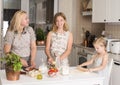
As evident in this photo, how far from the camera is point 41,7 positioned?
16.6 feet

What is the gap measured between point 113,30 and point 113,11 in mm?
664

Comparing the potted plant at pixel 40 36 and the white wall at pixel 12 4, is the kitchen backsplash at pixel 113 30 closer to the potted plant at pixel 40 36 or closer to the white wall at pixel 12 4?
the potted plant at pixel 40 36

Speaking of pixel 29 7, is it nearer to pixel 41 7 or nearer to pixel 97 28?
pixel 41 7

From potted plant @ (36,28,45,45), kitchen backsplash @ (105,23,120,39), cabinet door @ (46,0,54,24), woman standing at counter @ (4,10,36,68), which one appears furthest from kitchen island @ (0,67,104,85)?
cabinet door @ (46,0,54,24)

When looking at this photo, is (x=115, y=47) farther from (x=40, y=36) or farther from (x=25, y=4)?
(x=25, y=4)

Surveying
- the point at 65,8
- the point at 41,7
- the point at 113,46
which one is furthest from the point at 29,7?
the point at 113,46

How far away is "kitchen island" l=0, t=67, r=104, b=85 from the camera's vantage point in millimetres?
2067

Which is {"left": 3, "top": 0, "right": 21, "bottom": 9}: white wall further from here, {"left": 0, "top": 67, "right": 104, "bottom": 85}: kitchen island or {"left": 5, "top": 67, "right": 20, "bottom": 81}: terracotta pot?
{"left": 5, "top": 67, "right": 20, "bottom": 81}: terracotta pot

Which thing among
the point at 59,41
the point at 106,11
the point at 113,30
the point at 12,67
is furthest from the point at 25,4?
the point at 12,67

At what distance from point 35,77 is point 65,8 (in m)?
2.98

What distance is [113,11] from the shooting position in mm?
3861

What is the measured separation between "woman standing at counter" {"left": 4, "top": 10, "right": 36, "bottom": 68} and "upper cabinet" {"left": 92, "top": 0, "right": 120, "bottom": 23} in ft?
5.33

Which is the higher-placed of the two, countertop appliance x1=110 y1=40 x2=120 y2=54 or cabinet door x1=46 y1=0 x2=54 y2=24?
cabinet door x1=46 y1=0 x2=54 y2=24

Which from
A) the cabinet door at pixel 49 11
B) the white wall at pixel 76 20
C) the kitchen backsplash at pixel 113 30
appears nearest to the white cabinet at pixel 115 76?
the kitchen backsplash at pixel 113 30
